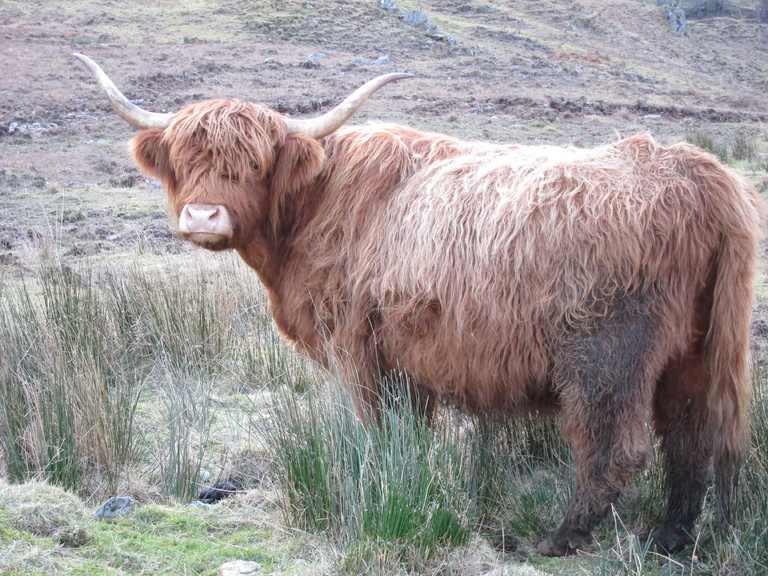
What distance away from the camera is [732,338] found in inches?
115

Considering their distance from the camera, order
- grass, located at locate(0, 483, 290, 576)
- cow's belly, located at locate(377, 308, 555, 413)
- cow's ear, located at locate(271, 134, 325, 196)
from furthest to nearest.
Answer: cow's ear, located at locate(271, 134, 325, 196) → cow's belly, located at locate(377, 308, 555, 413) → grass, located at locate(0, 483, 290, 576)

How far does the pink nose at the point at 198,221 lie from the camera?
334 centimetres

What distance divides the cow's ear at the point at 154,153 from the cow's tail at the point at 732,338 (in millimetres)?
2342

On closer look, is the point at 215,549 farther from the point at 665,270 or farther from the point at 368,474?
the point at 665,270

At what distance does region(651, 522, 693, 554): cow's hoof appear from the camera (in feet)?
10.3

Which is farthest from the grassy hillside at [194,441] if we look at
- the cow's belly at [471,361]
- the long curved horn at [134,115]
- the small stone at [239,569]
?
the long curved horn at [134,115]

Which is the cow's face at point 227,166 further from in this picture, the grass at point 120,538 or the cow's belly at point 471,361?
the grass at point 120,538

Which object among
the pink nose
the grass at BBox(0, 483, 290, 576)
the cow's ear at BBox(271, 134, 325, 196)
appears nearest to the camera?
the grass at BBox(0, 483, 290, 576)

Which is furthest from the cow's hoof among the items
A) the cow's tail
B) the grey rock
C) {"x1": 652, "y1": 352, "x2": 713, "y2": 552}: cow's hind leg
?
the grey rock

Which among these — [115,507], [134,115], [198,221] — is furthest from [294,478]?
[134,115]

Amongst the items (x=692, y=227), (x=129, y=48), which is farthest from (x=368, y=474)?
(x=129, y=48)

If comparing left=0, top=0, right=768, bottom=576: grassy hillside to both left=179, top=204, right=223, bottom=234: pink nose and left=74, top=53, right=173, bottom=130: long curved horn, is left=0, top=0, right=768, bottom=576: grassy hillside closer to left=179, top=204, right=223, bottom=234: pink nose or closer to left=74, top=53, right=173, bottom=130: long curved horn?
left=179, top=204, right=223, bottom=234: pink nose

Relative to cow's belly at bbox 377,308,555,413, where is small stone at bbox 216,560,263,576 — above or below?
below

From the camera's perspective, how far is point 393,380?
3.37 metres
